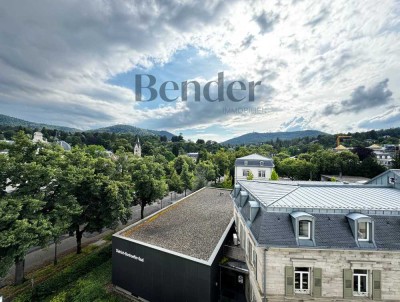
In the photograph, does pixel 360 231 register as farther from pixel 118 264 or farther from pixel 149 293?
pixel 118 264

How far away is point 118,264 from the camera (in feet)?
59.1

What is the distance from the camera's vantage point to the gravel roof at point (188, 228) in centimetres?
1633

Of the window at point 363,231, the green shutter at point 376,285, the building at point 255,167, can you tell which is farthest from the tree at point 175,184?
the green shutter at point 376,285

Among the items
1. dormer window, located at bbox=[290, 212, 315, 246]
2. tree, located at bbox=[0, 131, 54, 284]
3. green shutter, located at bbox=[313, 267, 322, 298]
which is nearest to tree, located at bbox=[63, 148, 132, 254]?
tree, located at bbox=[0, 131, 54, 284]

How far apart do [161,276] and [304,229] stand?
34.8 ft

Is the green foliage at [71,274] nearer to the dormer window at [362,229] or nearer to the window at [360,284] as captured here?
the window at [360,284]

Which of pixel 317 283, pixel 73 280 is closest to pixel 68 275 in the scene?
pixel 73 280

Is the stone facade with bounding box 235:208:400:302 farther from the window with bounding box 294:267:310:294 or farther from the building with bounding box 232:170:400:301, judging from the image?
the window with bounding box 294:267:310:294

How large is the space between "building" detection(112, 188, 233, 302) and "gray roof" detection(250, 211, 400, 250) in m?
4.65

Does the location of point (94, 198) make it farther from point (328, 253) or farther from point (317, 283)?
point (328, 253)

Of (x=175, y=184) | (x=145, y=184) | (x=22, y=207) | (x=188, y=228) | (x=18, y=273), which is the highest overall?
(x=22, y=207)

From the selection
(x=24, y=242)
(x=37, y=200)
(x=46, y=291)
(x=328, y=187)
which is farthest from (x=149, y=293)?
(x=328, y=187)

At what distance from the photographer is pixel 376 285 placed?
1085 centimetres

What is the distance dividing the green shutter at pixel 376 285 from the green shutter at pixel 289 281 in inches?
161
